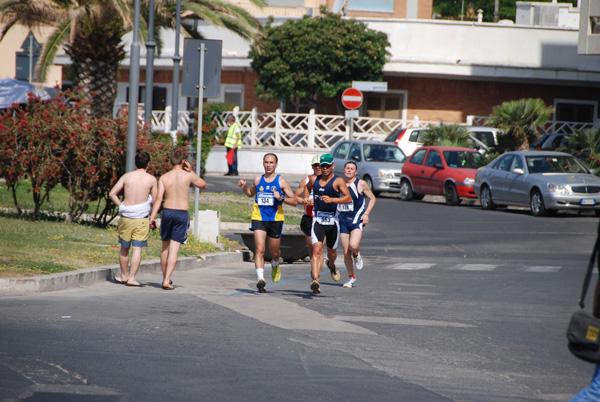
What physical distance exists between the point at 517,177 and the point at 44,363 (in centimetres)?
1858

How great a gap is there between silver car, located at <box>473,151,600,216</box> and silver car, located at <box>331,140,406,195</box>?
11.8ft

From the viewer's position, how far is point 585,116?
1718 inches

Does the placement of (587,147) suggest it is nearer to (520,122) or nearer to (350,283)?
(520,122)

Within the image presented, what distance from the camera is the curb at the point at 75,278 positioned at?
34.8 ft

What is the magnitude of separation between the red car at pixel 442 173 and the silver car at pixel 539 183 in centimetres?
74

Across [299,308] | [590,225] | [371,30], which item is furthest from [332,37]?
[299,308]

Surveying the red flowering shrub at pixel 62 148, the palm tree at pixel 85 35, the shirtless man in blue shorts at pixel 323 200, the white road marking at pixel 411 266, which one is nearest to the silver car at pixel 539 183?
the white road marking at pixel 411 266

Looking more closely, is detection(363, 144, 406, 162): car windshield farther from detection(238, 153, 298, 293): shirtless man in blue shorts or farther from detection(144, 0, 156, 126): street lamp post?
detection(238, 153, 298, 293): shirtless man in blue shorts

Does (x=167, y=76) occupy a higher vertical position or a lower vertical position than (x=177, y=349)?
higher

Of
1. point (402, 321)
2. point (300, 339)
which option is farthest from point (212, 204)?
point (300, 339)

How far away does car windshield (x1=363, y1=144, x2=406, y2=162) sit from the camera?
29.6 meters

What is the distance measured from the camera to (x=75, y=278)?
1141 centimetres

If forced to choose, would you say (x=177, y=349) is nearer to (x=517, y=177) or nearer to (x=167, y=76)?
(x=517, y=177)

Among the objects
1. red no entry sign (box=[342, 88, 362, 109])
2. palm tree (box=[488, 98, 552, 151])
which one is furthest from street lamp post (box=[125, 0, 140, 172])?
palm tree (box=[488, 98, 552, 151])
